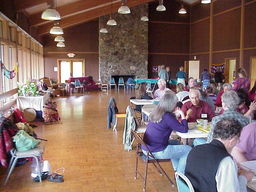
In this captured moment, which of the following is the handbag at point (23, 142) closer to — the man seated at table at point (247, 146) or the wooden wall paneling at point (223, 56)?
the man seated at table at point (247, 146)

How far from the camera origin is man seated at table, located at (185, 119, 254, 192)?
64.4 inches

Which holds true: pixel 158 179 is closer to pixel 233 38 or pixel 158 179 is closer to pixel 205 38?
pixel 233 38

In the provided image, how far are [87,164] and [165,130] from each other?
1.62 meters

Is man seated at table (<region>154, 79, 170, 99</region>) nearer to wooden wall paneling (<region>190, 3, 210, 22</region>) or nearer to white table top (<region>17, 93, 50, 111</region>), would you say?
white table top (<region>17, 93, 50, 111</region>)

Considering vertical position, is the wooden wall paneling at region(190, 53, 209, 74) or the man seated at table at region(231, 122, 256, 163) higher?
the wooden wall paneling at region(190, 53, 209, 74)

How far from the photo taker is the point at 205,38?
16.5 m

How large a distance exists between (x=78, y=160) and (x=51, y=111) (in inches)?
131

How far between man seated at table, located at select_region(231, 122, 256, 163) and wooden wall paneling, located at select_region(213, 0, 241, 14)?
40.8 ft

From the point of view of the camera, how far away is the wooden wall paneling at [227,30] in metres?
13.5

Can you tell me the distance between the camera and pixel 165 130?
315 cm

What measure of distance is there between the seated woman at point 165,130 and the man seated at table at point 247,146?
2.37 ft

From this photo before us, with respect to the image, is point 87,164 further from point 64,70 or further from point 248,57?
point 64,70

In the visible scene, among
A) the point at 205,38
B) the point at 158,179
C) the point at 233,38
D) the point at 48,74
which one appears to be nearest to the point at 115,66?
the point at 48,74

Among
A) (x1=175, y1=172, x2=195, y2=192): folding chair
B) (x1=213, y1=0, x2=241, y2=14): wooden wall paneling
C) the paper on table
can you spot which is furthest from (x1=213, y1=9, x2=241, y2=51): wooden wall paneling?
(x1=175, y1=172, x2=195, y2=192): folding chair
